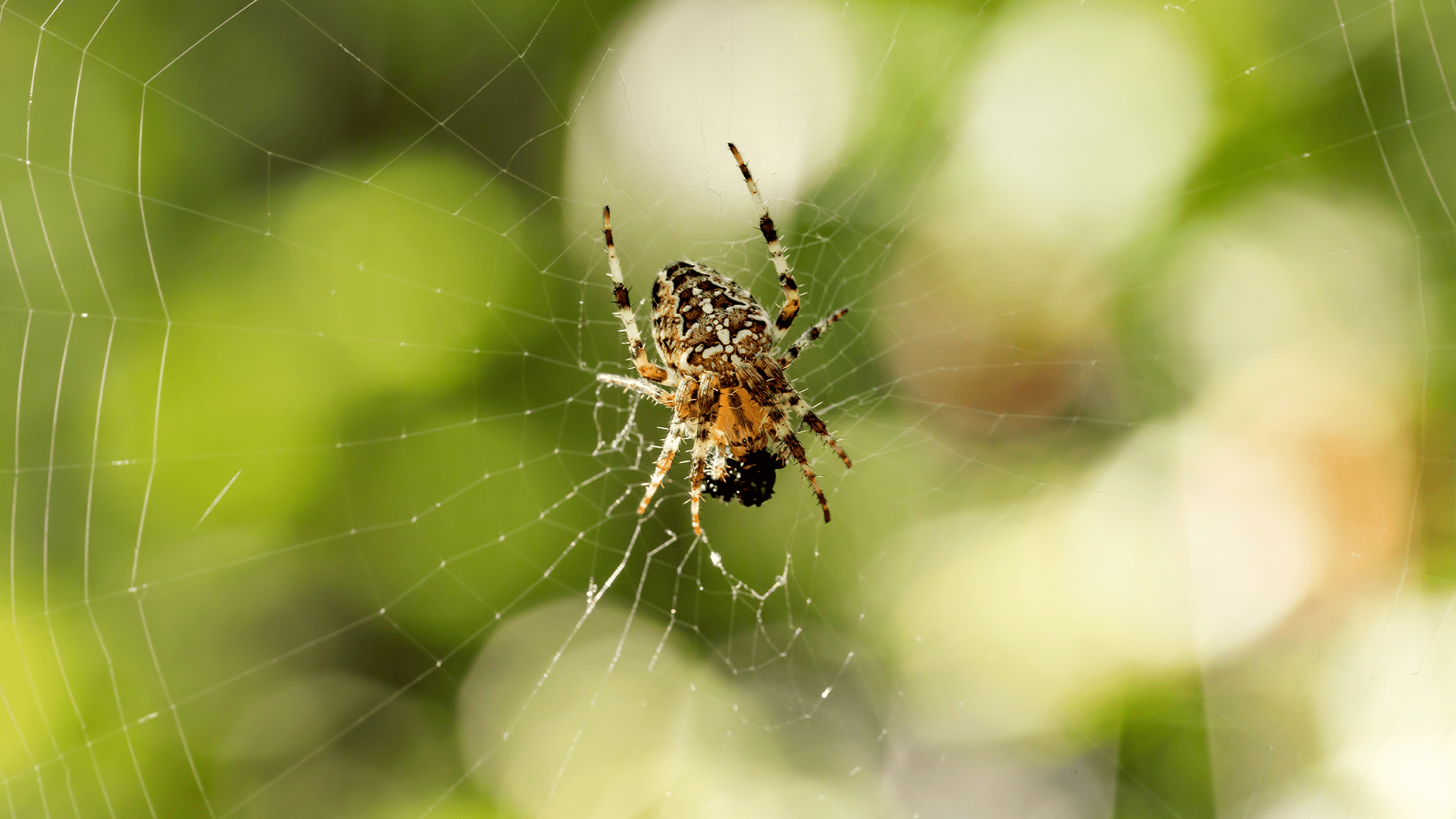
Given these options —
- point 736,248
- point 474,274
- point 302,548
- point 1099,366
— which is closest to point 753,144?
point 736,248

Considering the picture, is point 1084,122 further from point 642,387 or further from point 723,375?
point 642,387

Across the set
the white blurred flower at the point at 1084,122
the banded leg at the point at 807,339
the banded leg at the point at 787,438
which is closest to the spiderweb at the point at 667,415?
the white blurred flower at the point at 1084,122

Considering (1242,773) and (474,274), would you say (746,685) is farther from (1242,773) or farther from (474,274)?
(474,274)

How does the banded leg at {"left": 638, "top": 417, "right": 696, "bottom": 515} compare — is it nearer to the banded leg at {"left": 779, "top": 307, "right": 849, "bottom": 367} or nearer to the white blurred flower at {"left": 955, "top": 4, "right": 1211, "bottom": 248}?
the banded leg at {"left": 779, "top": 307, "right": 849, "bottom": 367}

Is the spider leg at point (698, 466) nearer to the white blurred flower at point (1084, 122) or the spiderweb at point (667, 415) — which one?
the spiderweb at point (667, 415)

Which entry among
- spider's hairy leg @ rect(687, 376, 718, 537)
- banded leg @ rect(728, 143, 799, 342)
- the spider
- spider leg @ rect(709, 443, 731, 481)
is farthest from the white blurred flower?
spider leg @ rect(709, 443, 731, 481)

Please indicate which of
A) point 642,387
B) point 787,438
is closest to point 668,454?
point 642,387
